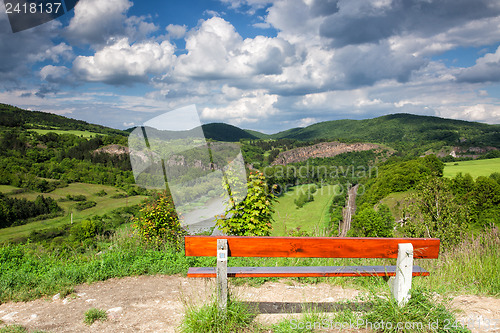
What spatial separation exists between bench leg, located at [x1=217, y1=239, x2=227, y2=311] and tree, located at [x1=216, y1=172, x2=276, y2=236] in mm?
3394

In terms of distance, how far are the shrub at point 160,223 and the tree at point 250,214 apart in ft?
4.72

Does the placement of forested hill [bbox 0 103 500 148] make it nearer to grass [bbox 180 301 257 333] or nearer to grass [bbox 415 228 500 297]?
grass [bbox 415 228 500 297]

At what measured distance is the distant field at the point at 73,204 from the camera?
5791 cm

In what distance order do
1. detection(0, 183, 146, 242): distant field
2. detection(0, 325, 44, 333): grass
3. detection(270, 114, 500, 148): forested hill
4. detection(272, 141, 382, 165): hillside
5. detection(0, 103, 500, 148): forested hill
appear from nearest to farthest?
detection(0, 325, 44, 333): grass < detection(0, 183, 146, 242): distant field < detection(0, 103, 500, 148): forested hill < detection(272, 141, 382, 165): hillside < detection(270, 114, 500, 148): forested hill

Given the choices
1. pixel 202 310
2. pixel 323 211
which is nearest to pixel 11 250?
pixel 202 310

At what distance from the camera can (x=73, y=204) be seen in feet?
227

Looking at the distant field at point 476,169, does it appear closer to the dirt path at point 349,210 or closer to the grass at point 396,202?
the grass at point 396,202

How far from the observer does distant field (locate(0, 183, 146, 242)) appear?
190 feet

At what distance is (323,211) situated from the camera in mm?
78250

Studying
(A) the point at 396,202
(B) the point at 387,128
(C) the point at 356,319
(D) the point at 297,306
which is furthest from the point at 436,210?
(B) the point at 387,128

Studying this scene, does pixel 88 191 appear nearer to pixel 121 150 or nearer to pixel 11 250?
pixel 121 150

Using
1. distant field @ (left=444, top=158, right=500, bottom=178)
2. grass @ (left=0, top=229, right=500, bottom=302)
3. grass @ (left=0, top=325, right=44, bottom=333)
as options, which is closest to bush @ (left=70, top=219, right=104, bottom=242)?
grass @ (left=0, top=229, right=500, bottom=302)

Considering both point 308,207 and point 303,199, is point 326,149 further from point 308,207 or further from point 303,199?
point 308,207

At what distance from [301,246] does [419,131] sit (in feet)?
603
